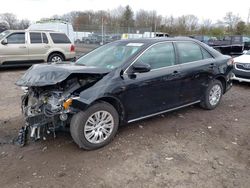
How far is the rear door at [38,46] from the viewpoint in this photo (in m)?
10.7

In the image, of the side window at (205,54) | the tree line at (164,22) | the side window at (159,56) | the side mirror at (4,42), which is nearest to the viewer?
the side window at (159,56)

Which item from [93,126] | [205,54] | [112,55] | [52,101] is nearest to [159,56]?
[112,55]

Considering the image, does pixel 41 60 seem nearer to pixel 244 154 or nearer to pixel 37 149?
pixel 37 149

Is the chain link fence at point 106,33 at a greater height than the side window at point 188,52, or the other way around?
the chain link fence at point 106,33

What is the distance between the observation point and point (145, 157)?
355 centimetres

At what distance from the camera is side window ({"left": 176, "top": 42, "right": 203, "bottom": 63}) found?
4.80 meters

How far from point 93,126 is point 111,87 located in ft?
2.12

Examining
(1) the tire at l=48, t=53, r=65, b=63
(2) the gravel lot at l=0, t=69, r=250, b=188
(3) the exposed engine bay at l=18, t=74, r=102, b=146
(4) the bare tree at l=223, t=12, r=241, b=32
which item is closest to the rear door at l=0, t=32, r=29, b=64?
(1) the tire at l=48, t=53, r=65, b=63

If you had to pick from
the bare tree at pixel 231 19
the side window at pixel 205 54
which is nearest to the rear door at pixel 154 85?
the side window at pixel 205 54

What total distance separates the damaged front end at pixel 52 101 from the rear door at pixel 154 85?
2.14 ft

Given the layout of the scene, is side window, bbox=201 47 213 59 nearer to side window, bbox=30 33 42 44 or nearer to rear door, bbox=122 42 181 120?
rear door, bbox=122 42 181 120

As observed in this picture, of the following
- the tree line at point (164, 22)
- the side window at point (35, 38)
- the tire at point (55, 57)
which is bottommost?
the tire at point (55, 57)

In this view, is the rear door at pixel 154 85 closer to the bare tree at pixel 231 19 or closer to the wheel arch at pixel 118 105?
the wheel arch at pixel 118 105

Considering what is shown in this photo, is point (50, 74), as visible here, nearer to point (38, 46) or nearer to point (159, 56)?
point (159, 56)
